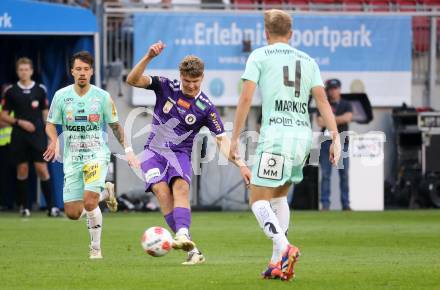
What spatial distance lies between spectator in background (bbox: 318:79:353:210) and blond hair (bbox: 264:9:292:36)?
13.0 meters

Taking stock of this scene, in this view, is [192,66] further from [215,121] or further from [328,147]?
[328,147]

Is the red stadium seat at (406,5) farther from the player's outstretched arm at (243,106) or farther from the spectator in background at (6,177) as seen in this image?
the player's outstretched arm at (243,106)

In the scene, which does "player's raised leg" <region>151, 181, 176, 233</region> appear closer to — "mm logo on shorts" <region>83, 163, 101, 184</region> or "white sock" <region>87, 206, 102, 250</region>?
"white sock" <region>87, 206, 102, 250</region>

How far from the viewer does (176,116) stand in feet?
39.2

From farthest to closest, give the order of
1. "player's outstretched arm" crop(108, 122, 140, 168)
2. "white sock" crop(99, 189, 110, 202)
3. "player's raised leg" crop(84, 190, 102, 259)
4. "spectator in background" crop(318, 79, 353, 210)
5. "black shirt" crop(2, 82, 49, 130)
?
1. "spectator in background" crop(318, 79, 353, 210)
2. "black shirt" crop(2, 82, 49, 130)
3. "white sock" crop(99, 189, 110, 202)
4. "player's raised leg" crop(84, 190, 102, 259)
5. "player's outstretched arm" crop(108, 122, 140, 168)

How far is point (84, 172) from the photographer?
43.5ft

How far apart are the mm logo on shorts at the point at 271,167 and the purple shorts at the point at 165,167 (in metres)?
1.99

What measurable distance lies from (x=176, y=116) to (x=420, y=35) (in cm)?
1442

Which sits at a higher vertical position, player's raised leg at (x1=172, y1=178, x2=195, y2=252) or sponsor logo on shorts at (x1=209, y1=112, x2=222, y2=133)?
sponsor logo on shorts at (x1=209, y1=112, x2=222, y2=133)

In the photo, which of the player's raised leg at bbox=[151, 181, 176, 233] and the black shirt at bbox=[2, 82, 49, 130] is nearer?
the player's raised leg at bbox=[151, 181, 176, 233]

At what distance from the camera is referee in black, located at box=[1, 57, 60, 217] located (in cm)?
2106

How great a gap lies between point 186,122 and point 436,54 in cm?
1452

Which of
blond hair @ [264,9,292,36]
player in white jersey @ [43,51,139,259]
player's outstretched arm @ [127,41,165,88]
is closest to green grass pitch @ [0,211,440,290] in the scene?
player in white jersey @ [43,51,139,259]

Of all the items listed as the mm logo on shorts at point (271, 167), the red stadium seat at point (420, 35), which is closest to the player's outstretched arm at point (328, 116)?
the mm logo on shorts at point (271, 167)
